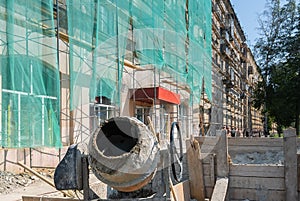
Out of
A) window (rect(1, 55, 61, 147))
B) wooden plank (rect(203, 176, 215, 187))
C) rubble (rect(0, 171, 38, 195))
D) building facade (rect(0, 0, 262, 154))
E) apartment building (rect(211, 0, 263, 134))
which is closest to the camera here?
wooden plank (rect(203, 176, 215, 187))

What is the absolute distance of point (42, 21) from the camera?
1028 centimetres

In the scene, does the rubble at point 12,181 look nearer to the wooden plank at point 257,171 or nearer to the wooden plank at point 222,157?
the wooden plank at point 222,157

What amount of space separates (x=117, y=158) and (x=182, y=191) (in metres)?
1.87

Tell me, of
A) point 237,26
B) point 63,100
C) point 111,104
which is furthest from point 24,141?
point 237,26

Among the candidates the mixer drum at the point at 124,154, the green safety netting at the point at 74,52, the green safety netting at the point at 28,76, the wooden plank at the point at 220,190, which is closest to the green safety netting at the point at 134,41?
the green safety netting at the point at 74,52

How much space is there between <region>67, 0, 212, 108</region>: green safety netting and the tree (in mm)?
6629

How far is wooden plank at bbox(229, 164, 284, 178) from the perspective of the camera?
531cm

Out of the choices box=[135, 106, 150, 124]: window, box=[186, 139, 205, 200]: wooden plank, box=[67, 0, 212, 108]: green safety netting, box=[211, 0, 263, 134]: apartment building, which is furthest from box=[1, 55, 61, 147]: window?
box=[211, 0, 263, 134]: apartment building

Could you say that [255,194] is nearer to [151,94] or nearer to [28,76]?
[28,76]

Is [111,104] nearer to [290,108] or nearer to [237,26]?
[290,108]

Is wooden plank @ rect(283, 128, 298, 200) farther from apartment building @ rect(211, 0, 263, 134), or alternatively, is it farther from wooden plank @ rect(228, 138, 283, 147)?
apartment building @ rect(211, 0, 263, 134)

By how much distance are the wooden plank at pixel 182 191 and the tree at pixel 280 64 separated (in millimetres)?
22046

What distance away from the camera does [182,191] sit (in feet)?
17.6

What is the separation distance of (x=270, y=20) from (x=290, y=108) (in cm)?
884
